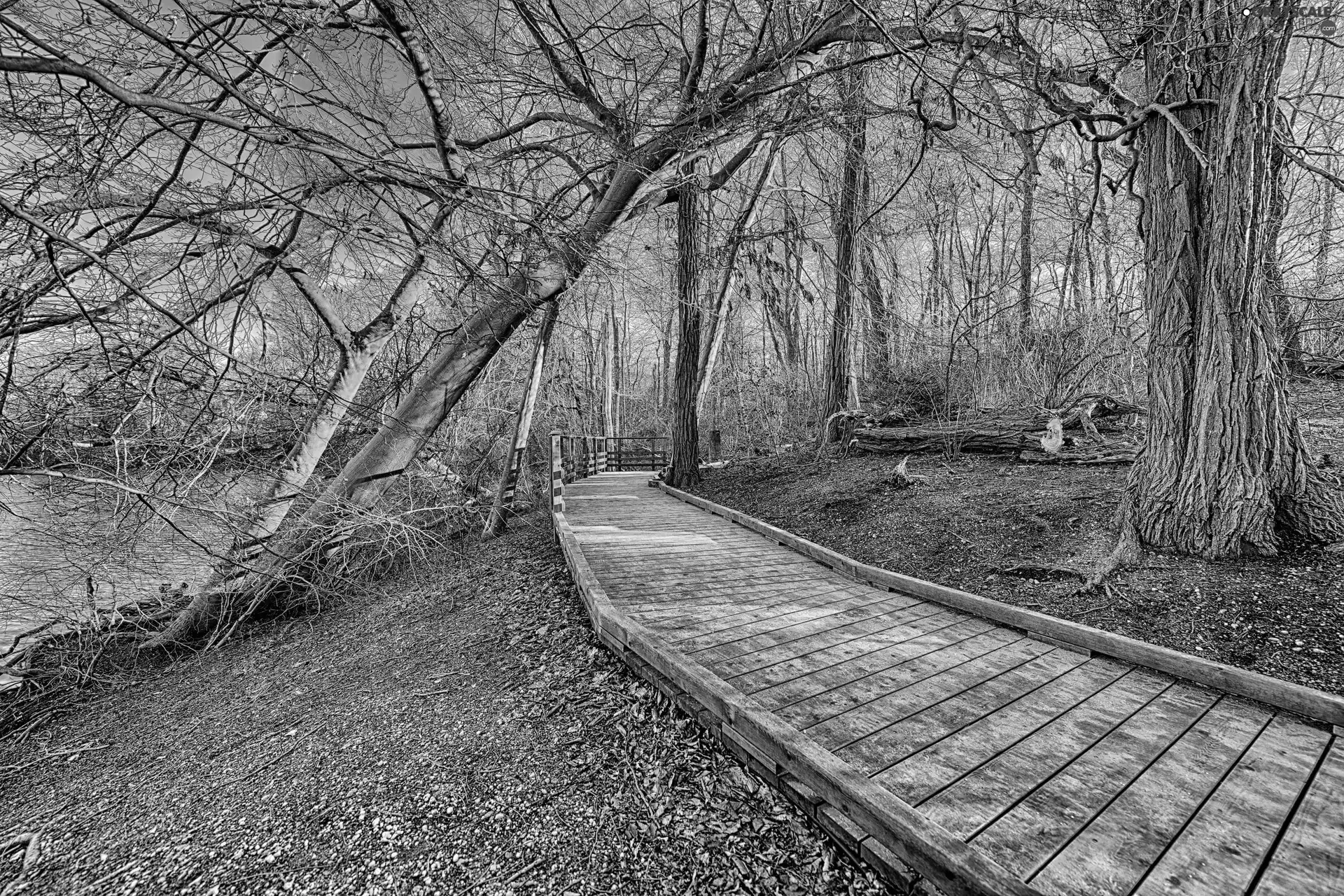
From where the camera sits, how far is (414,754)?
3059 millimetres

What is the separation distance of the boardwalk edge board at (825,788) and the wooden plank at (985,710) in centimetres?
28

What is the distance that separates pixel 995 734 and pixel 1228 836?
77 cm

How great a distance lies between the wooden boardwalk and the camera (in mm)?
1760

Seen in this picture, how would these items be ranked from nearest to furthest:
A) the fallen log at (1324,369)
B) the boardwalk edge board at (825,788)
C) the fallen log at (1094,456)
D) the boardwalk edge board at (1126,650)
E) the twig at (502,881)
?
the boardwalk edge board at (825,788)
the twig at (502,881)
the boardwalk edge board at (1126,650)
the fallen log at (1094,456)
the fallen log at (1324,369)

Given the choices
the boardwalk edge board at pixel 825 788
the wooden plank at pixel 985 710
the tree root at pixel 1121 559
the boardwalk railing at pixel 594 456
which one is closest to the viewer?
the boardwalk edge board at pixel 825 788

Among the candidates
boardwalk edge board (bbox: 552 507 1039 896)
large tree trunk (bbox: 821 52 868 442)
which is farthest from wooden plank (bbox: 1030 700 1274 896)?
large tree trunk (bbox: 821 52 868 442)

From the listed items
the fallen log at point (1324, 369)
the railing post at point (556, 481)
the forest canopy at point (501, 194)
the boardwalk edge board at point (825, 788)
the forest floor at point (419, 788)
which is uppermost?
the forest canopy at point (501, 194)

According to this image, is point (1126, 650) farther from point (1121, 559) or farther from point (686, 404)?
point (686, 404)

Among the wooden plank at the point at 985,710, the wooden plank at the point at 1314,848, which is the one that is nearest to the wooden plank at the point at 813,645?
the wooden plank at the point at 985,710

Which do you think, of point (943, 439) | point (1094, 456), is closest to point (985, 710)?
point (1094, 456)

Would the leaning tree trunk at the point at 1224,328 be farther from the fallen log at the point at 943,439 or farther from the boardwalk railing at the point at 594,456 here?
the boardwalk railing at the point at 594,456

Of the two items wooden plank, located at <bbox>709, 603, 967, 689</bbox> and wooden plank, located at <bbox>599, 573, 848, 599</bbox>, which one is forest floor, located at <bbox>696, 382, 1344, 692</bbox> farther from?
wooden plank, located at <bbox>599, 573, 848, 599</bbox>

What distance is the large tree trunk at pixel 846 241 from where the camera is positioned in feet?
14.5

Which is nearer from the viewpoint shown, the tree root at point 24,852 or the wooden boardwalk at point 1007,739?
the wooden boardwalk at point 1007,739
